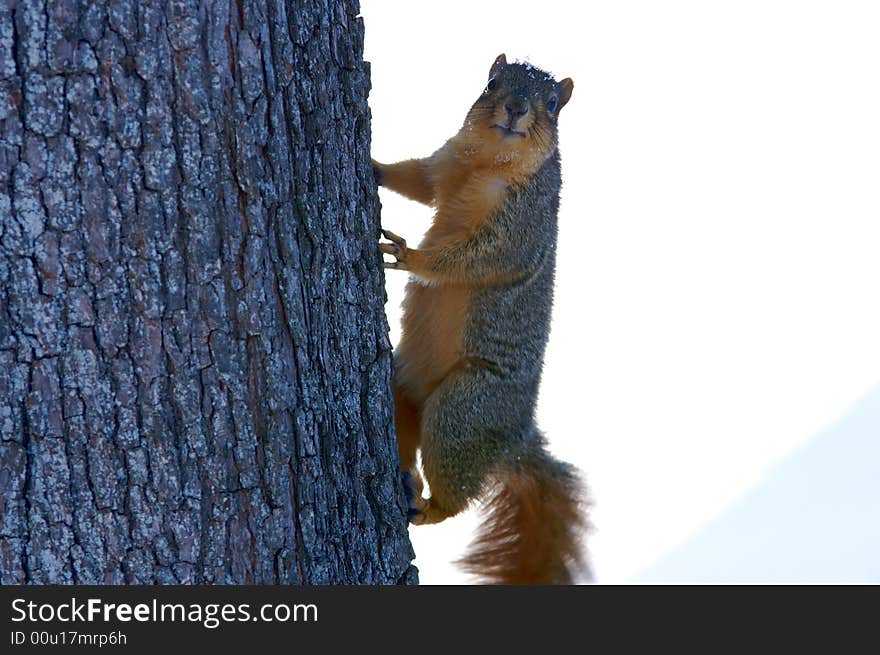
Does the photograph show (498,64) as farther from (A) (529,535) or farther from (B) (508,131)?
(A) (529,535)

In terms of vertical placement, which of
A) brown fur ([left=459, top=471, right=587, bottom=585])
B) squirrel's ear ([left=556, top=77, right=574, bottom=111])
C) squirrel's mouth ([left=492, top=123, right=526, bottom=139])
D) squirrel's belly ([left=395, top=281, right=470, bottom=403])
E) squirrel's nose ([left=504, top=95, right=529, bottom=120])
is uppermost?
squirrel's ear ([left=556, top=77, right=574, bottom=111])

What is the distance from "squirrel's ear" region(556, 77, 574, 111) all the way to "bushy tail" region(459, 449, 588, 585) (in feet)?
4.19

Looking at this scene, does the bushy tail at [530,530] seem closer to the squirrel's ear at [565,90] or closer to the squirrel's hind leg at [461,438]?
the squirrel's hind leg at [461,438]

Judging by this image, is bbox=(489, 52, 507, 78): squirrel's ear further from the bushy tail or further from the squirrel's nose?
the bushy tail

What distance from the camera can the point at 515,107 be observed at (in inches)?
133

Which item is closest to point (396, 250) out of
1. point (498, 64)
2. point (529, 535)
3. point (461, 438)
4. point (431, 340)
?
point (431, 340)

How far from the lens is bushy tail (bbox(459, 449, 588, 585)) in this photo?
332cm

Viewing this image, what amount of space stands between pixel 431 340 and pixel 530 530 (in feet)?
2.39

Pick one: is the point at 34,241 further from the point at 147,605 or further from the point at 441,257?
the point at 441,257

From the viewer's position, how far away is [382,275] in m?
2.50

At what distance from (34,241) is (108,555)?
640 millimetres

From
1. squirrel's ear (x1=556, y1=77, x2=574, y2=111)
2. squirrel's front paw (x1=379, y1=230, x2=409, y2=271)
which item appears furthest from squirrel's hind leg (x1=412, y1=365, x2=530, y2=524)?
squirrel's ear (x1=556, y1=77, x2=574, y2=111)

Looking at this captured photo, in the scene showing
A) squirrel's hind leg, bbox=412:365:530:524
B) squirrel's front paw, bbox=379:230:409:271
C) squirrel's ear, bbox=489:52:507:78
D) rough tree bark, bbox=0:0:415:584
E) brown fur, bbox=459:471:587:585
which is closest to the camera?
rough tree bark, bbox=0:0:415:584

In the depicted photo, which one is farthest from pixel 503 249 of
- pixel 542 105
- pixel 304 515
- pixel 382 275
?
pixel 304 515
